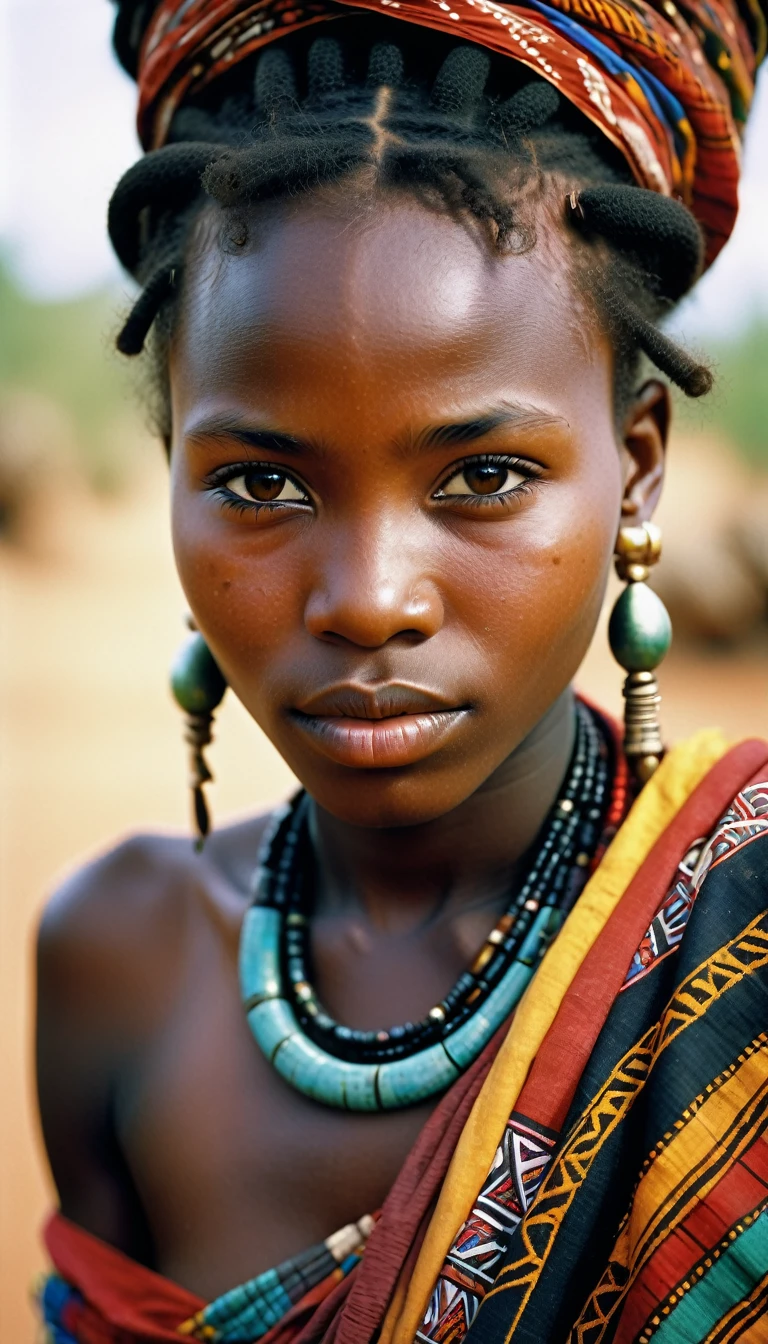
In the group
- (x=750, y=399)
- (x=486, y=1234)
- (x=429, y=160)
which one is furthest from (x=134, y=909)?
(x=750, y=399)

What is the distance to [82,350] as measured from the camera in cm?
1402

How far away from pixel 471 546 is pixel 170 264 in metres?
0.60

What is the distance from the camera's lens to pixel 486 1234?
137cm

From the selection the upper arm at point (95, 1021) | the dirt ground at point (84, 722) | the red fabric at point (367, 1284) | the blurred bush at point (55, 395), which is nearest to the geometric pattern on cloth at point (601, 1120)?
the red fabric at point (367, 1284)

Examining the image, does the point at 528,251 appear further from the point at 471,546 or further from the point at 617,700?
the point at 617,700

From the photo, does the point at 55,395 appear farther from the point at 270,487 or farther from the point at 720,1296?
the point at 720,1296

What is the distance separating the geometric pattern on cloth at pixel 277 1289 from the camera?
1600 millimetres

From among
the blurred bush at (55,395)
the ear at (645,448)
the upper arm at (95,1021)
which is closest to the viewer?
the ear at (645,448)

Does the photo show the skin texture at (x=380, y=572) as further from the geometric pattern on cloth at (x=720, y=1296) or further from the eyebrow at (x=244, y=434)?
the geometric pattern on cloth at (x=720, y=1296)

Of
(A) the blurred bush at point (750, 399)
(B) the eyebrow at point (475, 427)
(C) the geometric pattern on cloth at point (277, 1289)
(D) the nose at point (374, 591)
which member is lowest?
(C) the geometric pattern on cloth at point (277, 1289)

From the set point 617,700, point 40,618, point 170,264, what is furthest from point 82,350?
point 170,264

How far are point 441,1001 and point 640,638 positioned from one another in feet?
1.85

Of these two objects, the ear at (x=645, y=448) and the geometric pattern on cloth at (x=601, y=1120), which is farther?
the ear at (x=645, y=448)

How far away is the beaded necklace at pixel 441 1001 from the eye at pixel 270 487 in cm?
60
